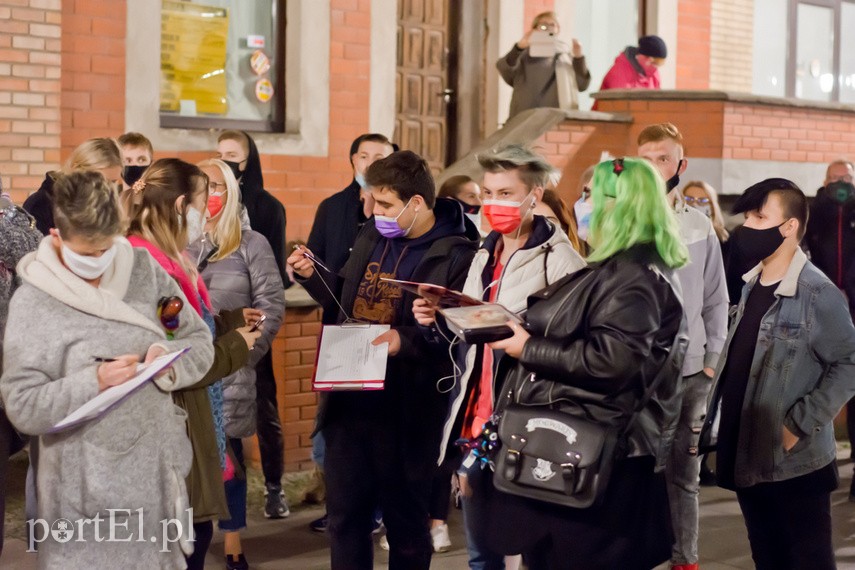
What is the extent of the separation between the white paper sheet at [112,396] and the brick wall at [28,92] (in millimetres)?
5244

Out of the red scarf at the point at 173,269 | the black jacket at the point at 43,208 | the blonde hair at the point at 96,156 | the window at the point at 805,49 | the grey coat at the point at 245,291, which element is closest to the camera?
the red scarf at the point at 173,269

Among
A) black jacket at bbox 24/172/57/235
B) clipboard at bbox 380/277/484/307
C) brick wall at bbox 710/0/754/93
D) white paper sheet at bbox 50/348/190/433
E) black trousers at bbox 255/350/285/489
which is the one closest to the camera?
white paper sheet at bbox 50/348/190/433

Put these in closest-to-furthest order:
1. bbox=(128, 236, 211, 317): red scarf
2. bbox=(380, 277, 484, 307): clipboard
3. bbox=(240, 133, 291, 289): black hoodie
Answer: bbox=(380, 277, 484, 307): clipboard, bbox=(128, 236, 211, 317): red scarf, bbox=(240, 133, 291, 289): black hoodie

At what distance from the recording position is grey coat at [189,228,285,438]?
585 cm

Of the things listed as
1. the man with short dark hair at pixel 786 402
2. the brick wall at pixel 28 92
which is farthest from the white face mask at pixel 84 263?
the brick wall at pixel 28 92

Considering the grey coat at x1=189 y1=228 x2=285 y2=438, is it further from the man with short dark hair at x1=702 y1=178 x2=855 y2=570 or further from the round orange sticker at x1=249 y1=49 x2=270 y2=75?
the round orange sticker at x1=249 y1=49 x2=270 y2=75

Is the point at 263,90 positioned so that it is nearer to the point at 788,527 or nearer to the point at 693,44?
the point at 693,44

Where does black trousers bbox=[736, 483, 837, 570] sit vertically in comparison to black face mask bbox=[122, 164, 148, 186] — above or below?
below

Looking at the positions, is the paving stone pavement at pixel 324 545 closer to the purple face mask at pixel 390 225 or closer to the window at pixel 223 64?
the purple face mask at pixel 390 225

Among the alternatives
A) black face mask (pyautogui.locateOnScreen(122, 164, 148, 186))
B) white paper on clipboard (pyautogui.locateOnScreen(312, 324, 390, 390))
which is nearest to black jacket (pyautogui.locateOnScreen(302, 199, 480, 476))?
white paper on clipboard (pyautogui.locateOnScreen(312, 324, 390, 390))

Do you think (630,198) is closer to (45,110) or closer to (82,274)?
(82,274)

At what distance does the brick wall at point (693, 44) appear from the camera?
14664 mm

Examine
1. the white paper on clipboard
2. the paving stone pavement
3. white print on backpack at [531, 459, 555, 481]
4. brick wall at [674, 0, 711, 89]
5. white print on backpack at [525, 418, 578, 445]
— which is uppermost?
brick wall at [674, 0, 711, 89]

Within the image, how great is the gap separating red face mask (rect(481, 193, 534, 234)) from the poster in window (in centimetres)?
613
